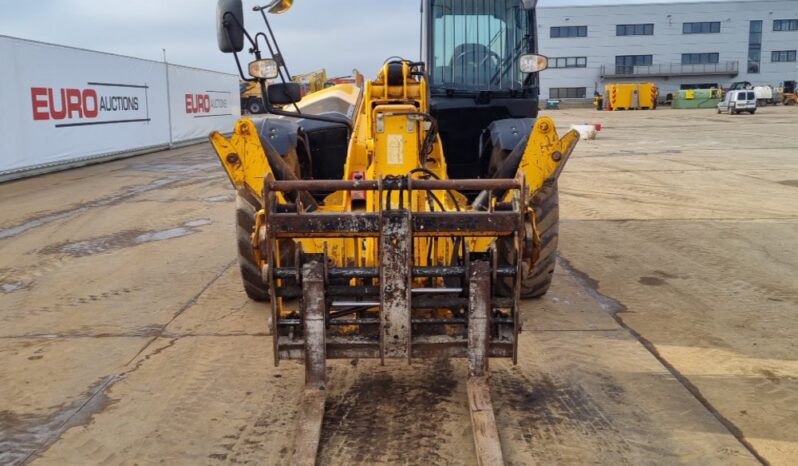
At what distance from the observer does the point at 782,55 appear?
65.4 meters

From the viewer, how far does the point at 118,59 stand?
1884cm

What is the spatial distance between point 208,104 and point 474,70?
2284cm

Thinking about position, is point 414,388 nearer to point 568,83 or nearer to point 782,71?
point 568,83

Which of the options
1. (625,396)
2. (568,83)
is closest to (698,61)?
(568,83)

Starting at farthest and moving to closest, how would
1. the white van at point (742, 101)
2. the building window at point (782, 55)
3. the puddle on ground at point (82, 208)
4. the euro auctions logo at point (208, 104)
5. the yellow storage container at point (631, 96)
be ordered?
the building window at point (782, 55) → the yellow storage container at point (631, 96) → the white van at point (742, 101) → the euro auctions logo at point (208, 104) → the puddle on ground at point (82, 208)

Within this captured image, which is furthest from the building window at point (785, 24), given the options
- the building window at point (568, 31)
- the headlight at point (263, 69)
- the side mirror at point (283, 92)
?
the headlight at point (263, 69)

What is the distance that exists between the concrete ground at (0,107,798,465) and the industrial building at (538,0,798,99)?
195 feet

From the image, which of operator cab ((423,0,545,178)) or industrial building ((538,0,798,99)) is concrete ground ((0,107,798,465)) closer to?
operator cab ((423,0,545,178))

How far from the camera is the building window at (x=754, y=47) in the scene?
2554 inches

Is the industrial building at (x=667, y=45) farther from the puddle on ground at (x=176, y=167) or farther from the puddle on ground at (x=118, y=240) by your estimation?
the puddle on ground at (x=118, y=240)

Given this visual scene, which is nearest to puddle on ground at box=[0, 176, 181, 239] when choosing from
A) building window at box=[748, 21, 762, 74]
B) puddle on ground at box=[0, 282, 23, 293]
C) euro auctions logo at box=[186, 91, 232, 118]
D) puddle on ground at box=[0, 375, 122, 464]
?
puddle on ground at box=[0, 282, 23, 293]

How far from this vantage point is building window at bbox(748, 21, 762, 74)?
213ft

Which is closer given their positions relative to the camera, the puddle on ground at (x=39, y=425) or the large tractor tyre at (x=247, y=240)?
the puddle on ground at (x=39, y=425)

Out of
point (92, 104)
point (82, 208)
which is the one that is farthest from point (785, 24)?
point (82, 208)
